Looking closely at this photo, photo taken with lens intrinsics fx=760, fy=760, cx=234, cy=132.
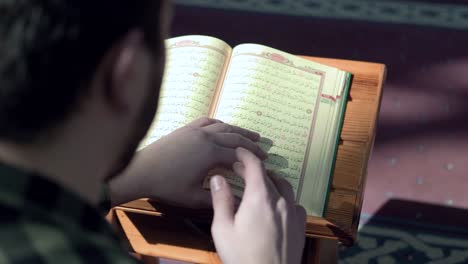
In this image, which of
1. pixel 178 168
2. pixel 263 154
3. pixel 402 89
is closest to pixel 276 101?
pixel 263 154

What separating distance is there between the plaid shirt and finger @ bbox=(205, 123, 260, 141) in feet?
1.72

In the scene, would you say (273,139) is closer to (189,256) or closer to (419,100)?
(189,256)

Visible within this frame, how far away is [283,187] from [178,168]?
0.16m

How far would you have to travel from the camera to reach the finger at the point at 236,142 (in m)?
1.12

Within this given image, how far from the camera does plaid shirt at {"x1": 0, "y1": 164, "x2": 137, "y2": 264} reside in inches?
22.9

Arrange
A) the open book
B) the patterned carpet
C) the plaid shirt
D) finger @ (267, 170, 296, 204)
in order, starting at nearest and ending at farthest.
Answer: the plaid shirt < finger @ (267, 170, 296, 204) < the open book < the patterned carpet

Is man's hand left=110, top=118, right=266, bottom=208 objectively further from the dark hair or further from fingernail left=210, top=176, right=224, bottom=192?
the dark hair

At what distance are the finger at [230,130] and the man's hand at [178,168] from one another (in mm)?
14

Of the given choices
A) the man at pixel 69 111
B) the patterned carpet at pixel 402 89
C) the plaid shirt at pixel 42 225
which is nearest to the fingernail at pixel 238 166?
the man at pixel 69 111

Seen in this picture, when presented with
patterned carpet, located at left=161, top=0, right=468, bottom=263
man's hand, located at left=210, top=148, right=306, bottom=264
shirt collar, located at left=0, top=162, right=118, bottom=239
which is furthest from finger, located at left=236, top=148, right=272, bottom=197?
patterned carpet, located at left=161, top=0, right=468, bottom=263

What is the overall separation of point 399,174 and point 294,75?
970 mm

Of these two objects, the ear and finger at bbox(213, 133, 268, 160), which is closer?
the ear

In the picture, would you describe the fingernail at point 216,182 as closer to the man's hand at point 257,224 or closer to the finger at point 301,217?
the man's hand at point 257,224

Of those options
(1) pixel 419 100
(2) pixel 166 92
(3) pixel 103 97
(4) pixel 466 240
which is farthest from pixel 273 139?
(1) pixel 419 100
